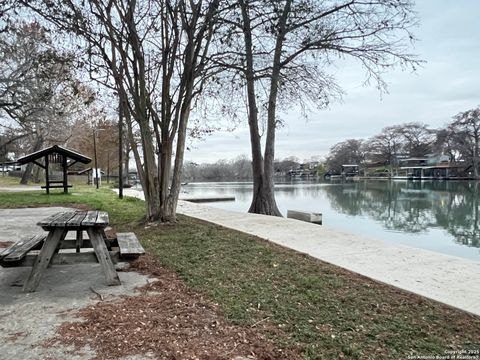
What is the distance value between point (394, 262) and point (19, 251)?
426 centimetres

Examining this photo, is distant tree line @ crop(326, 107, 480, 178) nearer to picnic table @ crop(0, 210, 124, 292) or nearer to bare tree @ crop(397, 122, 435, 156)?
bare tree @ crop(397, 122, 435, 156)

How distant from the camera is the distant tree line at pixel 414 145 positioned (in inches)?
2215

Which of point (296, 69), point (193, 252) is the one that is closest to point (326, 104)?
point (296, 69)

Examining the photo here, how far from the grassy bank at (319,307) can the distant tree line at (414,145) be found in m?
61.2

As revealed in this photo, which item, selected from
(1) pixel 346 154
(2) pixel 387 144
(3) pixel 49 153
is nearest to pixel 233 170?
(1) pixel 346 154

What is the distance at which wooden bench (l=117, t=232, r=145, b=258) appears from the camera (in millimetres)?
3512

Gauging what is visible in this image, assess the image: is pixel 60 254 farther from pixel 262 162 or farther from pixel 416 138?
pixel 416 138

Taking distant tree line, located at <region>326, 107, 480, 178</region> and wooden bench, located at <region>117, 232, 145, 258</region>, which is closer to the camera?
wooden bench, located at <region>117, 232, 145, 258</region>

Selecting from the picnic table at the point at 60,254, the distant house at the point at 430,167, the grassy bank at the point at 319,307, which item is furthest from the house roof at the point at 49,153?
the distant house at the point at 430,167

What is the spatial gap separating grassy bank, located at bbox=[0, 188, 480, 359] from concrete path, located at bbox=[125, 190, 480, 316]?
0.27 m

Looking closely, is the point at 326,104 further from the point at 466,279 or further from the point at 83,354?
the point at 83,354

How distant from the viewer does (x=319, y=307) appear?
9.79 feet

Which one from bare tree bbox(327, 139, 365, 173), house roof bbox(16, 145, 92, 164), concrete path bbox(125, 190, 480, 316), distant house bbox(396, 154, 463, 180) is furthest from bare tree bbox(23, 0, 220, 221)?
bare tree bbox(327, 139, 365, 173)

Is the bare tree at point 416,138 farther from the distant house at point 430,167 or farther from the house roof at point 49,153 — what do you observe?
the house roof at point 49,153
